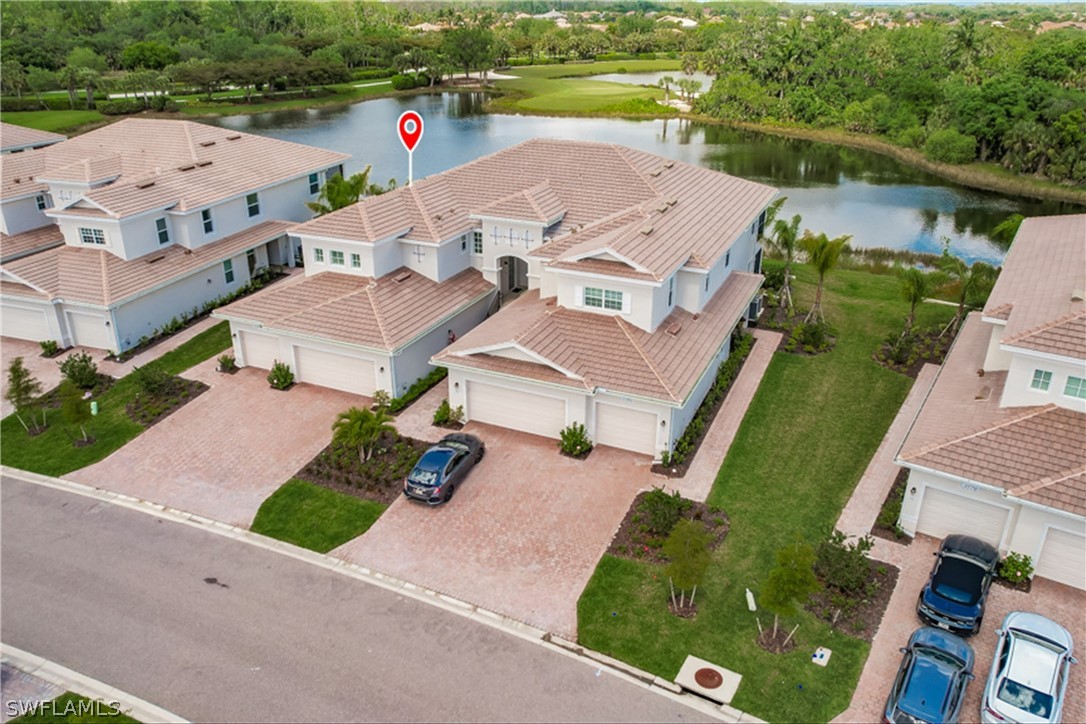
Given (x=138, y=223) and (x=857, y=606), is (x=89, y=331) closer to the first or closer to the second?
(x=138, y=223)

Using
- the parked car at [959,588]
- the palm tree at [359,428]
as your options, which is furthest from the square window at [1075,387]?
the palm tree at [359,428]

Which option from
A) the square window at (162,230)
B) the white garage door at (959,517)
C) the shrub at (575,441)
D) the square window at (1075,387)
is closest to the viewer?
the white garage door at (959,517)

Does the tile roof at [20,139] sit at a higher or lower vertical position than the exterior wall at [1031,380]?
higher

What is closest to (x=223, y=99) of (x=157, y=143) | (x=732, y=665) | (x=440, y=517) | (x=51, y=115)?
(x=51, y=115)

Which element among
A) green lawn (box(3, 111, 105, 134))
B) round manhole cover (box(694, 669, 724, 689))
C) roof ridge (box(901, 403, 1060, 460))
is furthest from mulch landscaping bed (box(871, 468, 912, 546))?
green lawn (box(3, 111, 105, 134))

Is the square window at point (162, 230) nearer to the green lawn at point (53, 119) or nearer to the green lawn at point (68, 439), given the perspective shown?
the green lawn at point (68, 439)

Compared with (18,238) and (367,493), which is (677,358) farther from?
(18,238)

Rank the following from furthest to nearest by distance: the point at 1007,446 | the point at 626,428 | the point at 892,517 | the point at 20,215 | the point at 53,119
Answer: the point at 53,119, the point at 20,215, the point at 626,428, the point at 892,517, the point at 1007,446

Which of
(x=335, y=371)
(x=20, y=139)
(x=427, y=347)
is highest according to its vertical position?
(x=20, y=139)

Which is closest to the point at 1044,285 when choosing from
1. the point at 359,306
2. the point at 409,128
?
the point at 359,306
